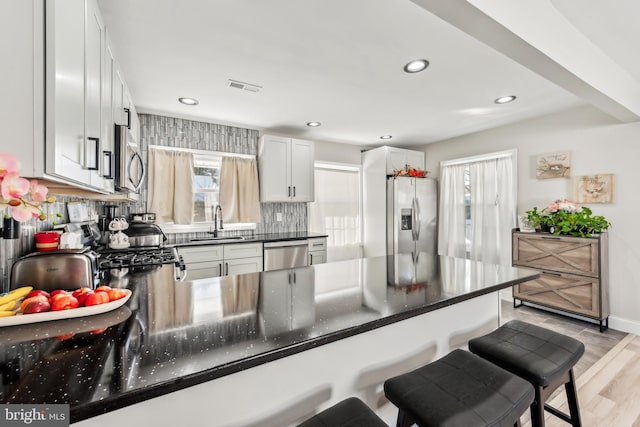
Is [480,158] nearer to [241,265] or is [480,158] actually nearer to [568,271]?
[568,271]

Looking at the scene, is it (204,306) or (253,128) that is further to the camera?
(253,128)

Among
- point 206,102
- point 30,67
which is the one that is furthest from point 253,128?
point 30,67

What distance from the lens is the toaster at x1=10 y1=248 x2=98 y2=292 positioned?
129 centimetres

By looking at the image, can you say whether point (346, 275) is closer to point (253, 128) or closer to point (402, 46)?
point (402, 46)

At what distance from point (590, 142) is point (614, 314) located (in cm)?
192

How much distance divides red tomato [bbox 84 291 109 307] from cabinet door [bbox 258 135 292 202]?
2.96 meters

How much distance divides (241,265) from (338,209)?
6.83 ft

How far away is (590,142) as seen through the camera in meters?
3.33

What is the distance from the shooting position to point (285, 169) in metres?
4.08

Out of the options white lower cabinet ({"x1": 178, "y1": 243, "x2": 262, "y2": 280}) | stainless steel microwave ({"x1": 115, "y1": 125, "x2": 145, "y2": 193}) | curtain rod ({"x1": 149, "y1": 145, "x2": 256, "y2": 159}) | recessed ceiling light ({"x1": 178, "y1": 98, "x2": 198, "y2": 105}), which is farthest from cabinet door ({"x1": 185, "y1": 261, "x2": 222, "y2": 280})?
recessed ceiling light ({"x1": 178, "y1": 98, "x2": 198, "y2": 105})

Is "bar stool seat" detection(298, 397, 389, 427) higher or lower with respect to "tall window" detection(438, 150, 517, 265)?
lower

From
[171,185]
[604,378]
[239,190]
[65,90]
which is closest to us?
[65,90]

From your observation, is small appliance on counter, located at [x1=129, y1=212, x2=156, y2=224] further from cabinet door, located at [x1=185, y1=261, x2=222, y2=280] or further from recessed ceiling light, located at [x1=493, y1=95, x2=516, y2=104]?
recessed ceiling light, located at [x1=493, y1=95, x2=516, y2=104]

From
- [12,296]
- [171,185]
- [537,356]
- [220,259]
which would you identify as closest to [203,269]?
[220,259]
